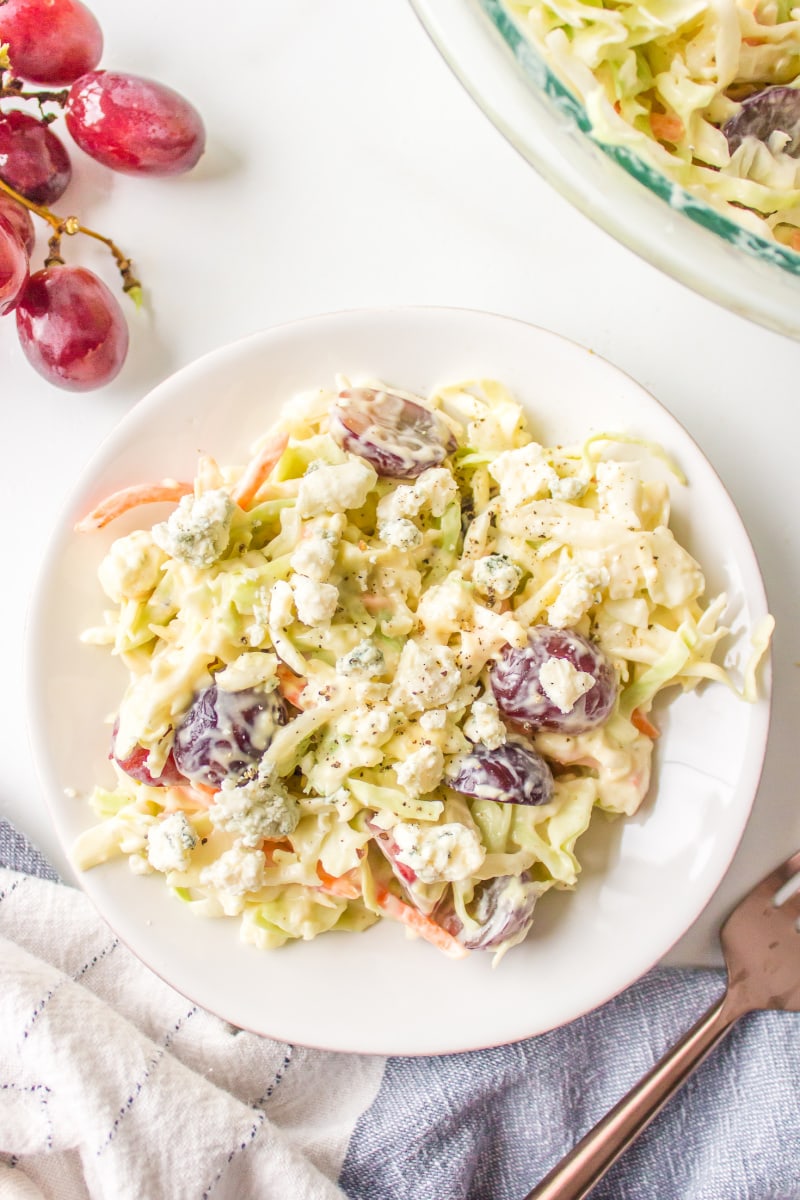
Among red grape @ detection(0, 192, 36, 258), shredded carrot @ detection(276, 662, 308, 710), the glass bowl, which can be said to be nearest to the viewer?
the glass bowl

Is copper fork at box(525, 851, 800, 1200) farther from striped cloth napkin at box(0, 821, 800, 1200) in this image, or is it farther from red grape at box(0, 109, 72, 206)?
red grape at box(0, 109, 72, 206)

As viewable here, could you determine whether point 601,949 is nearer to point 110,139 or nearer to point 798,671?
point 798,671

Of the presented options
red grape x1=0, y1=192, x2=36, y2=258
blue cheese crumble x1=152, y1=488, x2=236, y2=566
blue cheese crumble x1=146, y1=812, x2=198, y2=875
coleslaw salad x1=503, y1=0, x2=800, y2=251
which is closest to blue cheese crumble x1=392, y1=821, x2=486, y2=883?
blue cheese crumble x1=146, y1=812, x2=198, y2=875

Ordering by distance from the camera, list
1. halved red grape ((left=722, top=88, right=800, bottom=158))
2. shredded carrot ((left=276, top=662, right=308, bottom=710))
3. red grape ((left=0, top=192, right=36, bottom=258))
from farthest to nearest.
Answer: red grape ((left=0, top=192, right=36, bottom=258))
shredded carrot ((left=276, top=662, right=308, bottom=710))
halved red grape ((left=722, top=88, right=800, bottom=158))

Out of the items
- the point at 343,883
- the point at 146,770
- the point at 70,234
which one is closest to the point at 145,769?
the point at 146,770

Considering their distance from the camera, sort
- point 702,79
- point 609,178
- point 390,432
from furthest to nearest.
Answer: point 390,432 < point 702,79 < point 609,178

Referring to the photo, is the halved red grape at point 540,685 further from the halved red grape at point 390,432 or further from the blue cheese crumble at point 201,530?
the blue cheese crumble at point 201,530

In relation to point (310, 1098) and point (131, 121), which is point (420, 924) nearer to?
point (310, 1098)
